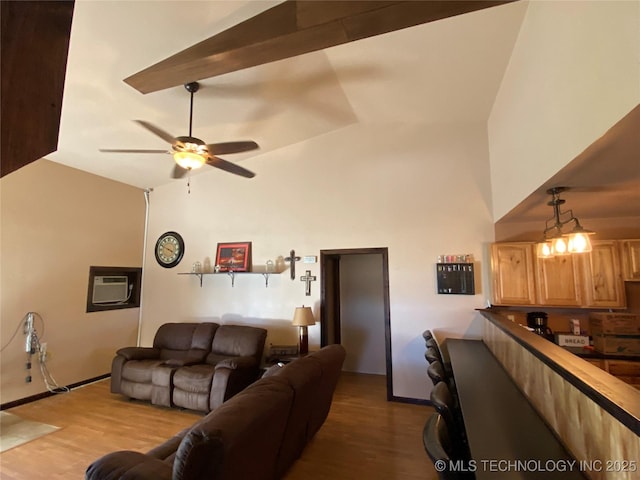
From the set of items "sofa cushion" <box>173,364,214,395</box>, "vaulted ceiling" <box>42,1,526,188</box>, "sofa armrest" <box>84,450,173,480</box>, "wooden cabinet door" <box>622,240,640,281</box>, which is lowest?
"sofa cushion" <box>173,364,214,395</box>

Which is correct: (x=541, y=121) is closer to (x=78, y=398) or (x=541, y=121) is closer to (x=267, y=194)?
(x=267, y=194)

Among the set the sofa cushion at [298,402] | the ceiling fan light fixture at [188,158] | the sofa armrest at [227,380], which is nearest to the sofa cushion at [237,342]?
the sofa armrest at [227,380]

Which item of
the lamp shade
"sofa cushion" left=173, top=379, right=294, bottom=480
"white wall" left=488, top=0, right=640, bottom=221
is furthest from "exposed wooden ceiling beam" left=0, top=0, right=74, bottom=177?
the lamp shade

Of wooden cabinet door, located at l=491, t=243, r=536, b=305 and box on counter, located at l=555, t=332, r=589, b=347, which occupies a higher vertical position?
wooden cabinet door, located at l=491, t=243, r=536, b=305

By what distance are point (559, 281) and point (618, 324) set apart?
62cm

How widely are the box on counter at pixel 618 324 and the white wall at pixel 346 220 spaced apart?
1093 millimetres

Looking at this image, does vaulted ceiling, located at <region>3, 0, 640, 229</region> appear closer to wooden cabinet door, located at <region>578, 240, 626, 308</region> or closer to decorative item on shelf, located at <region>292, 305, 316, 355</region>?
wooden cabinet door, located at <region>578, 240, 626, 308</region>

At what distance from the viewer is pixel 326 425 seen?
3320 millimetres

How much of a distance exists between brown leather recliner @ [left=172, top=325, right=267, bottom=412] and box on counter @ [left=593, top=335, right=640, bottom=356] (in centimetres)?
393

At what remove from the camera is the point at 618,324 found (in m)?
3.02

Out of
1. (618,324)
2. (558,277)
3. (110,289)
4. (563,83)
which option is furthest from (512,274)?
(110,289)

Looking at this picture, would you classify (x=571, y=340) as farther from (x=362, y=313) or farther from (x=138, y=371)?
(x=138, y=371)

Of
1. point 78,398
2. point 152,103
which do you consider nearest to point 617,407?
point 152,103

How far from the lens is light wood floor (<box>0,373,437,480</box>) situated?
2545mm
